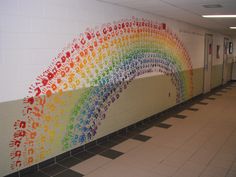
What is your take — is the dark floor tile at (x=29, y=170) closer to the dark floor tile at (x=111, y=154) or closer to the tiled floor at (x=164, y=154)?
the tiled floor at (x=164, y=154)

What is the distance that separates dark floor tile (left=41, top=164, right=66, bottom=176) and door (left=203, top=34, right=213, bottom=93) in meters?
7.66

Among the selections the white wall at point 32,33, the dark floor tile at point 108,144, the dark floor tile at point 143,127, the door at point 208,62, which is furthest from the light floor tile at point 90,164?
the door at point 208,62

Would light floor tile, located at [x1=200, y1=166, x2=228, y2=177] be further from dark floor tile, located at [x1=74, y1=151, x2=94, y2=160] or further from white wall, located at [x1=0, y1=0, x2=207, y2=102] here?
white wall, located at [x1=0, y1=0, x2=207, y2=102]

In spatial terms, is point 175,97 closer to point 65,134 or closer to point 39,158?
point 65,134

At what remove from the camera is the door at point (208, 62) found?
9.27 m

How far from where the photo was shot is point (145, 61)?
17.4 ft

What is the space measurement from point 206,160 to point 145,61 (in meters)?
2.61

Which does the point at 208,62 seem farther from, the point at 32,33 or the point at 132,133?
the point at 32,33

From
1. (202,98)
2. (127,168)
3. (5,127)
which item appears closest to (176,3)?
(127,168)

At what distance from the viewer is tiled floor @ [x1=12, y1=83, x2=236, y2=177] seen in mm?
3193

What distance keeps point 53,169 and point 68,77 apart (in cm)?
137

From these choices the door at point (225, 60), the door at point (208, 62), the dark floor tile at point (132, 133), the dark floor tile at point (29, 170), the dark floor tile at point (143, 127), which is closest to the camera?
the dark floor tile at point (29, 170)

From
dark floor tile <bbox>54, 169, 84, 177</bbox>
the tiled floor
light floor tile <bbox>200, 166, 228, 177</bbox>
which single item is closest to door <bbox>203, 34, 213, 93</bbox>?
the tiled floor

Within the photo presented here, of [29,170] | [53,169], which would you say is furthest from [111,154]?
[29,170]
